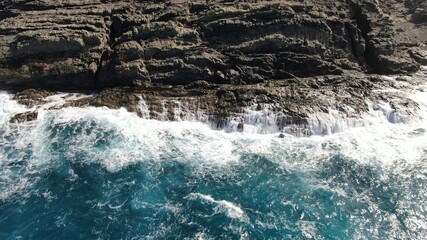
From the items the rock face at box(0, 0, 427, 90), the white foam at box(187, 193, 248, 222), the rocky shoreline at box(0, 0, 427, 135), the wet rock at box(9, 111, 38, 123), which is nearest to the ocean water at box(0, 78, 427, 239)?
the white foam at box(187, 193, 248, 222)

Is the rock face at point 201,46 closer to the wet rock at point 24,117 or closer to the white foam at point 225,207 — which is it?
the wet rock at point 24,117

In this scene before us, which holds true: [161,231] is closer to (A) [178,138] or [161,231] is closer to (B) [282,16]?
(A) [178,138]

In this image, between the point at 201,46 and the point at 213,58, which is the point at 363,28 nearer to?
the point at 213,58

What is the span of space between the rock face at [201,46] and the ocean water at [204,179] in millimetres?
4310

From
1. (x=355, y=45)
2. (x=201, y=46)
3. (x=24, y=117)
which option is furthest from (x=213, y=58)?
(x=24, y=117)

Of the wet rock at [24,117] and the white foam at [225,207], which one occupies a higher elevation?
the wet rock at [24,117]

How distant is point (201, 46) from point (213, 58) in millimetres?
1809

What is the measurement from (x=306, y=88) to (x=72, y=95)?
2031 cm

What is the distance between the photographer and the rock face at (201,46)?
118ft

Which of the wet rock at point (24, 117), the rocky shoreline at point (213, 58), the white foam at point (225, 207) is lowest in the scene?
the white foam at point (225, 207)

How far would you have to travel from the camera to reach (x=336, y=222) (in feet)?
77.3

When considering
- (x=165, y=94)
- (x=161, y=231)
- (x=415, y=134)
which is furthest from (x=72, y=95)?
(x=415, y=134)

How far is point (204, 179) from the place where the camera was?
26.9 metres

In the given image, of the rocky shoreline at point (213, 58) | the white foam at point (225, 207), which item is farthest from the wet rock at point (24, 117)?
the white foam at point (225, 207)
